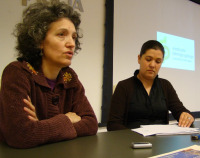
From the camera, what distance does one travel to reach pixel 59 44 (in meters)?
1.05

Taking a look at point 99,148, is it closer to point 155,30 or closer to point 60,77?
point 60,77

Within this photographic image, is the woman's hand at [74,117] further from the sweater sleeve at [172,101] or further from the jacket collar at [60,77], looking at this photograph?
the sweater sleeve at [172,101]

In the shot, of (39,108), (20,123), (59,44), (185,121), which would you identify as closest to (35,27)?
(59,44)

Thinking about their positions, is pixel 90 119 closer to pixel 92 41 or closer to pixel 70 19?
pixel 70 19

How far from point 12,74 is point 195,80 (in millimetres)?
3806

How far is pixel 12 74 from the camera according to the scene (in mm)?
897

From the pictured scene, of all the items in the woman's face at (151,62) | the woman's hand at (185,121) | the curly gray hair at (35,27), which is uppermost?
the curly gray hair at (35,27)

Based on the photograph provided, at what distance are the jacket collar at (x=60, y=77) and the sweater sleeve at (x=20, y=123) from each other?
0.25 ft

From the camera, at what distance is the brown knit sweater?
0.78m

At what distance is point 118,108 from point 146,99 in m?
0.25

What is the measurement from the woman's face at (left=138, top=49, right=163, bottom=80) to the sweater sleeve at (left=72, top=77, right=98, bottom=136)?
0.68 meters

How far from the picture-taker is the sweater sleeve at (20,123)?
30.0 inches

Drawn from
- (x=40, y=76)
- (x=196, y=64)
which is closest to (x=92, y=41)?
(x=40, y=76)

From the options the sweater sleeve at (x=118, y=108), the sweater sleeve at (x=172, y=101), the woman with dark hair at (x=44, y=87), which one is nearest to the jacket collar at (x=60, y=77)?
the woman with dark hair at (x=44, y=87)
